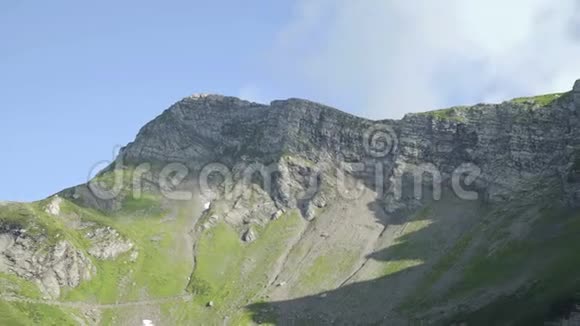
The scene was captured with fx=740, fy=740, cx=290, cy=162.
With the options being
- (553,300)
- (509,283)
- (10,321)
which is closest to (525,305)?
(553,300)

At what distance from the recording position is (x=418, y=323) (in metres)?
195

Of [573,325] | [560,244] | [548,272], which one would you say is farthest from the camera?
[560,244]

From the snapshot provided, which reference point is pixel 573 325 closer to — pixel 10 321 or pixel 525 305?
pixel 525 305

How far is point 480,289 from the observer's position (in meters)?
199

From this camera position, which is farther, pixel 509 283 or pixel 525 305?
pixel 509 283

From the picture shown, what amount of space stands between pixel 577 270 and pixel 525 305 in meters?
15.9

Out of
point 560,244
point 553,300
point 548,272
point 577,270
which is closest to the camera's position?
point 553,300

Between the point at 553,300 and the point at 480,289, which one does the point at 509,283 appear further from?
the point at 553,300

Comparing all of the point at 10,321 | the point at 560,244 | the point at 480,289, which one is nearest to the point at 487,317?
the point at 480,289

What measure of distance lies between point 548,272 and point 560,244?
17086 mm

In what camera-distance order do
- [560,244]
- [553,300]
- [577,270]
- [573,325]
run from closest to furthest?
[573,325] → [553,300] → [577,270] → [560,244]

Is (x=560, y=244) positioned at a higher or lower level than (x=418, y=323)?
higher

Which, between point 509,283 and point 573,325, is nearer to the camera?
point 573,325

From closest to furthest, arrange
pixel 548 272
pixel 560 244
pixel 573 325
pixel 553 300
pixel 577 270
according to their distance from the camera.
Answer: pixel 573 325 < pixel 553 300 < pixel 577 270 < pixel 548 272 < pixel 560 244
